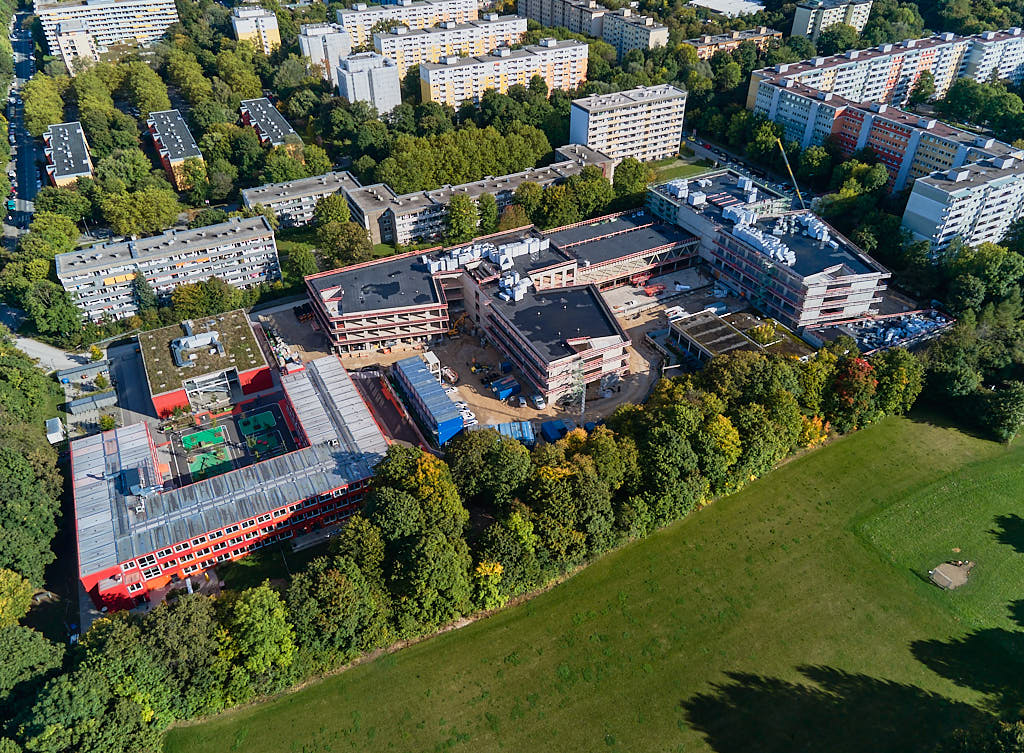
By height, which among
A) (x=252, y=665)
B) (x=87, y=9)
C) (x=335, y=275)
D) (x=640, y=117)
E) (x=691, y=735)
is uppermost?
(x=87, y=9)

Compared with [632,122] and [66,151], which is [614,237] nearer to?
[632,122]

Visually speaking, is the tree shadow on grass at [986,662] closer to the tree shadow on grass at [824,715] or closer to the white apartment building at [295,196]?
the tree shadow on grass at [824,715]

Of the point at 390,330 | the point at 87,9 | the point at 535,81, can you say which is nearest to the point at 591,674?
the point at 390,330

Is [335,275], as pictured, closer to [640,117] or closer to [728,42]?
[640,117]

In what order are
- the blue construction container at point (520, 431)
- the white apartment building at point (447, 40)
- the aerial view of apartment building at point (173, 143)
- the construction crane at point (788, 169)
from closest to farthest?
1. the blue construction container at point (520, 431)
2. the construction crane at point (788, 169)
3. the aerial view of apartment building at point (173, 143)
4. the white apartment building at point (447, 40)

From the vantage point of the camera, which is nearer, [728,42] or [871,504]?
[871,504]

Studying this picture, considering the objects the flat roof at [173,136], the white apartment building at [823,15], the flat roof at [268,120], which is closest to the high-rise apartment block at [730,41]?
the white apartment building at [823,15]

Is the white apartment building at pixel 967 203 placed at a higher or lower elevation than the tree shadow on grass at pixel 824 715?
higher

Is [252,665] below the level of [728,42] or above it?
below
